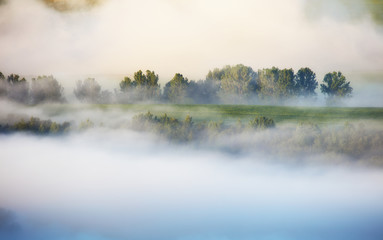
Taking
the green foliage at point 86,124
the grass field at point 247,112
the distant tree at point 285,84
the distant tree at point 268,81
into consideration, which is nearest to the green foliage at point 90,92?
the grass field at point 247,112

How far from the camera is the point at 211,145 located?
16.5m

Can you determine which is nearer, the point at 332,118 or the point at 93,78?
the point at 332,118

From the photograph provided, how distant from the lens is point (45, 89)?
1886 cm

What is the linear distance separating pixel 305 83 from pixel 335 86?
143 cm

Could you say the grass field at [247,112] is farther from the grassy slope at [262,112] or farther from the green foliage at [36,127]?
the green foliage at [36,127]

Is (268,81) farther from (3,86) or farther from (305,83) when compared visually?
(3,86)

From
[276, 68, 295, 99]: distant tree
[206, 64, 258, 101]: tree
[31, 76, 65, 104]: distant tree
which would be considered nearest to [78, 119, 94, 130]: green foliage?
[31, 76, 65, 104]: distant tree

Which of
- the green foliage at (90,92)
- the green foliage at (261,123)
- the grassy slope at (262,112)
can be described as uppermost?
the green foliage at (90,92)

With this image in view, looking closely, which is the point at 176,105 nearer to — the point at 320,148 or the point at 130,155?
the point at 130,155

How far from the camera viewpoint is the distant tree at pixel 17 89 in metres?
18.9

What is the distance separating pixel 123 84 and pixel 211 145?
15.2ft

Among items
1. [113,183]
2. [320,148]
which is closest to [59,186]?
[113,183]

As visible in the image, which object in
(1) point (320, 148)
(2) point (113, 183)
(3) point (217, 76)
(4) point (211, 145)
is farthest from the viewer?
(2) point (113, 183)

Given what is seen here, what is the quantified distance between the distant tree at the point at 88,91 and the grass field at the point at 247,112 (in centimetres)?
34
